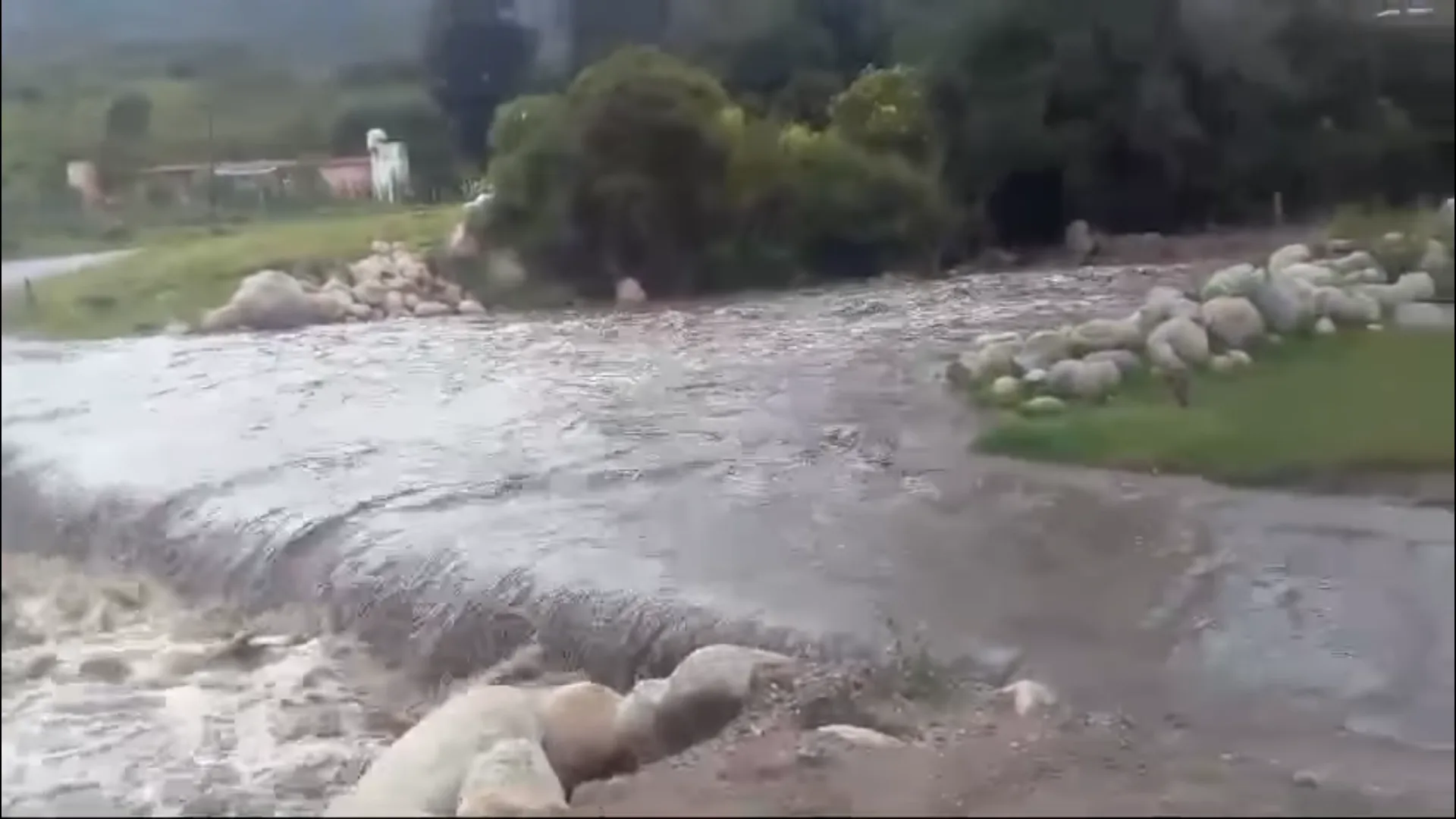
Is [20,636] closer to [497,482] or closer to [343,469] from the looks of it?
[343,469]

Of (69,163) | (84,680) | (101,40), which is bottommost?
(84,680)

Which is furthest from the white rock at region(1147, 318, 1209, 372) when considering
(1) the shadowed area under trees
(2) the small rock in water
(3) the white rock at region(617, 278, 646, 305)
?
(3) the white rock at region(617, 278, 646, 305)

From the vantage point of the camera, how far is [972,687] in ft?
4.54

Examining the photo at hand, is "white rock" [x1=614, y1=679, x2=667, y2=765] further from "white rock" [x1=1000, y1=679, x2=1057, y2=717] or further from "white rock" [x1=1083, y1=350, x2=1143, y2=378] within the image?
"white rock" [x1=1083, y1=350, x2=1143, y2=378]

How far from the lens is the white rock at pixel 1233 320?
140cm

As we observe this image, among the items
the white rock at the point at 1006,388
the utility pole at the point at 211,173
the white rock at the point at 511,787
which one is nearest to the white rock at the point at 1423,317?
the white rock at the point at 1006,388

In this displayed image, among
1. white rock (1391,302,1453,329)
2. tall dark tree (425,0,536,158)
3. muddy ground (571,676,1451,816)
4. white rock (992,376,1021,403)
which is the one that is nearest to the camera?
muddy ground (571,676,1451,816)

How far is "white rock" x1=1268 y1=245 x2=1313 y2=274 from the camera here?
55.8 inches

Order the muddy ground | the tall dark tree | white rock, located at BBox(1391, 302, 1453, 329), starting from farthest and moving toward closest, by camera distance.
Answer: the tall dark tree → white rock, located at BBox(1391, 302, 1453, 329) → the muddy ground

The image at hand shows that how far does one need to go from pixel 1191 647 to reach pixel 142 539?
109 centimetres

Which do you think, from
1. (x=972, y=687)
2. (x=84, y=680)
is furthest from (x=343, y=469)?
(x=972, y=687)

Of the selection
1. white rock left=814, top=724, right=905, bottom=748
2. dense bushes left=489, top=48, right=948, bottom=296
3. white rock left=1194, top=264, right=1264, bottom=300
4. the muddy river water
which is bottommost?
white rock left=814, top=724, right=905, bottom=748

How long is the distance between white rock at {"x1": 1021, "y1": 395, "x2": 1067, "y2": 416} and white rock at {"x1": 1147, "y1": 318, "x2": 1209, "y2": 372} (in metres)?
0.09

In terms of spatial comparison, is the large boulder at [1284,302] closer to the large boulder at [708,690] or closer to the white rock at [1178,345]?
the white rock at [1178,345]
